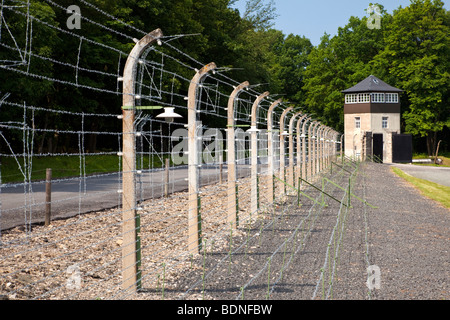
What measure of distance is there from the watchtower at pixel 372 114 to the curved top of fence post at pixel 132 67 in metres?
56.1

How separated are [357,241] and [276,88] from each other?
169 feet

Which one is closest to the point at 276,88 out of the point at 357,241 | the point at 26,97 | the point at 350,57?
the point at 350,57

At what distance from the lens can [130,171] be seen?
638 cm

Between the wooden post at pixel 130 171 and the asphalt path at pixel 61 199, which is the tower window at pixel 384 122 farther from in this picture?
the wooden post at pixel 130 171

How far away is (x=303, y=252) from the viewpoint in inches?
358

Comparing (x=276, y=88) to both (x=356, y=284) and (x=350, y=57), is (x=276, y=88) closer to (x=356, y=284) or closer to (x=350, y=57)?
(x=350, y=57)

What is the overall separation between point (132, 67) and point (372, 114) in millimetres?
58756

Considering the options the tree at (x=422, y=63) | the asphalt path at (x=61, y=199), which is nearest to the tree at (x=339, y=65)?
the tree at (x=422, y=63)

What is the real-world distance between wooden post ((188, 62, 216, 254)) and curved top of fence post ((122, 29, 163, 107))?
2.26 m

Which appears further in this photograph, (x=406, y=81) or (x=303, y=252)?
(x=406, y=81)

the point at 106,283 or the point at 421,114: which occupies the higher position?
the point at 421,114

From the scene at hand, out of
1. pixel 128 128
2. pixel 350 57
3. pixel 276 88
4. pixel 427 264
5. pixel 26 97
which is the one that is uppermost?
→ pixel 350 57

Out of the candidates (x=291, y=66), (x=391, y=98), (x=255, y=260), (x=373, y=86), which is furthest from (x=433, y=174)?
(x=291, y=66)

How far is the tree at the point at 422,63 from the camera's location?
6531 centimetres
